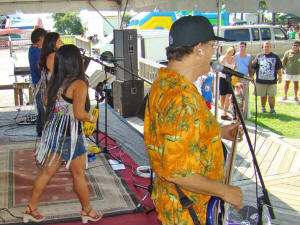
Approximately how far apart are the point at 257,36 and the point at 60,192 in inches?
540

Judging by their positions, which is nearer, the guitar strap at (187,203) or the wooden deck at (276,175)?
the guitar strap at (187,203)

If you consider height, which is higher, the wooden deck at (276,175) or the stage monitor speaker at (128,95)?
the stage monitor speaker at (128,95)

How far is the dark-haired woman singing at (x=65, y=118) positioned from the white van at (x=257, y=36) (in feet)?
41.9

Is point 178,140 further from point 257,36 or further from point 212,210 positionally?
point 257,36

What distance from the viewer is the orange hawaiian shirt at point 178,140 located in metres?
1.34

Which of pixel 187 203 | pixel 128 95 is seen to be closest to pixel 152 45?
pixel 128 95

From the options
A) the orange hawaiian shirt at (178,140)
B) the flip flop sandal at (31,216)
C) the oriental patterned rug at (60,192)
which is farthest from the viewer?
the oriental patterned rug at (60,192)

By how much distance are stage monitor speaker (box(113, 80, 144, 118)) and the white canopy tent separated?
1516 millimetres

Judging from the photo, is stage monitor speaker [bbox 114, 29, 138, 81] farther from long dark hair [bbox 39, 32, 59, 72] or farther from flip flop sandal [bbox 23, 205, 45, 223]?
flip flop sandal [bbox 23, 205, 45, 223]

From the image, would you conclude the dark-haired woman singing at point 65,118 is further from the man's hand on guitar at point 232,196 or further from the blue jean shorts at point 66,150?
the man's hand on guitar at point 232,196

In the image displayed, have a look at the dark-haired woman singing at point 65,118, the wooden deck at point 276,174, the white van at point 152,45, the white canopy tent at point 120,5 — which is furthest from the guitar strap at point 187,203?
the white van at point 152,45

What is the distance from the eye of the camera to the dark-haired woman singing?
2637mm

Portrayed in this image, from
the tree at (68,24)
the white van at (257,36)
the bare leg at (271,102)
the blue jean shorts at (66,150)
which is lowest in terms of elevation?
the bare leg at (271,102)

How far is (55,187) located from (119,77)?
13.0 feet
